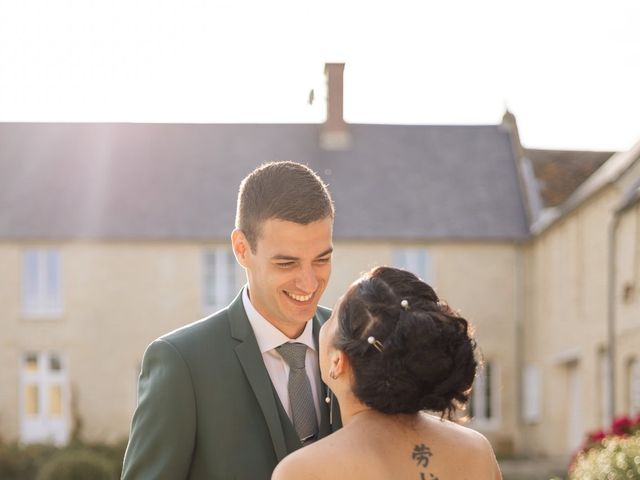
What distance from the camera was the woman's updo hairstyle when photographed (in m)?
3.13

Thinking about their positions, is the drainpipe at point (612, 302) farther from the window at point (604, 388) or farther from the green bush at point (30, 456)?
the green bush at point (30, 456)

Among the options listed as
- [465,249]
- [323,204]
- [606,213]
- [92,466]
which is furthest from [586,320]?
[323,204]

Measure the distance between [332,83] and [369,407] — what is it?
2962 cm

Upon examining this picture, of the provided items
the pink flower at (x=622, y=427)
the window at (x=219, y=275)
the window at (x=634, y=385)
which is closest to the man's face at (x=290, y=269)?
the pink flower at (x=622, y=427)

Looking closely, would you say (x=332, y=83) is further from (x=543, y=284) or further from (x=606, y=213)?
(x=606, y=213)

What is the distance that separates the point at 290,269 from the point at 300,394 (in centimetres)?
40

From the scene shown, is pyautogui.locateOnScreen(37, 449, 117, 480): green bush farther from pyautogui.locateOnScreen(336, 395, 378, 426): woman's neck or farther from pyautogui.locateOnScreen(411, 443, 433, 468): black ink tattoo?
pyautogui.locateOnScreen(411, 443, 433, 468): black ink tattoo

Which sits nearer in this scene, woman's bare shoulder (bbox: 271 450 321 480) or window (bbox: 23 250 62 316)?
woman's bare shoulder (bbox: 271 450 321 480)

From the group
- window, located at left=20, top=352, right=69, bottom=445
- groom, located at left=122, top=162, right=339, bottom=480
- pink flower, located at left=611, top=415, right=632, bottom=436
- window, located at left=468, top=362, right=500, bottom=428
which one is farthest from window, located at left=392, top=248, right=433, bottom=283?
groom, located at left=122, top=162, right=339, bottom=480

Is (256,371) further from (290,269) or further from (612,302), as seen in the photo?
(612,302)

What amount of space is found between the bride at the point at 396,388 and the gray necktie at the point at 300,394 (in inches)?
19.5

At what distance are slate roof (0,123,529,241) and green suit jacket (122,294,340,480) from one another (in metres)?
25.3

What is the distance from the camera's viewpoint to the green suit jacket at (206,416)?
11.4 feet

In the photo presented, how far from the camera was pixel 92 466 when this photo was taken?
18.8 metres
